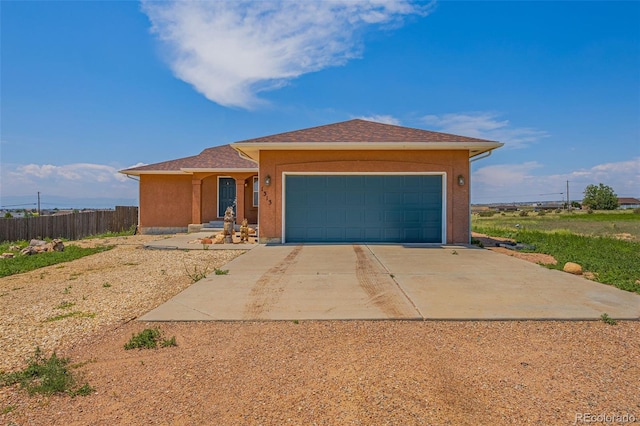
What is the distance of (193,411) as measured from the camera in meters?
2.45

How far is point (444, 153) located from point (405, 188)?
1.74 m

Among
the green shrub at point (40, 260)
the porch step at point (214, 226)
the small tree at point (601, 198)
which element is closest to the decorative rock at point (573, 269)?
the green shrub at point (40, 260)

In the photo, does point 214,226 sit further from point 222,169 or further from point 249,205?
point 222,169

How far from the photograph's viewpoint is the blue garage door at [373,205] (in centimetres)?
1228

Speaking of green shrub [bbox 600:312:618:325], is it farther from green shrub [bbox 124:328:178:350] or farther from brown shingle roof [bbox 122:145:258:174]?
brown shingle roof [bbox 122:145:258:174]

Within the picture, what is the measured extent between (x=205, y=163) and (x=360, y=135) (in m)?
8.20

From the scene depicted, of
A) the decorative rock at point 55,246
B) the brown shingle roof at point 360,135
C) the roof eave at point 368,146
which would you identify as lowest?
the decorative rock at point 55,246

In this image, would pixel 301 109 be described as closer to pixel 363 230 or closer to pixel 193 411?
pixel 363 230

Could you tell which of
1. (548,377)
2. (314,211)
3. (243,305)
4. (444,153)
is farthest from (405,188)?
(548,377)

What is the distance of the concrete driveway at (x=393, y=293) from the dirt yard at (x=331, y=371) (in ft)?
1.10

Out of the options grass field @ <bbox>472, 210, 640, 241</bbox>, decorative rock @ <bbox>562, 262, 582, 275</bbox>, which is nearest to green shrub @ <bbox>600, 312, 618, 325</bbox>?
decorative rock @ <bbox>562, 262, 582, 275</bbox>

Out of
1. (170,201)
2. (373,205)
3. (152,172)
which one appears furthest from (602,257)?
(152,172)

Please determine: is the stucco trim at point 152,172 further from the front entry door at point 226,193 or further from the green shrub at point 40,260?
the green shrub at point 40,260

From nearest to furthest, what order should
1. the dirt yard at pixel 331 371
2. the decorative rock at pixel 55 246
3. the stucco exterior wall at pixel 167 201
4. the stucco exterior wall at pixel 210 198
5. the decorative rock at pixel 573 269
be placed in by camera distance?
the dirt yard at pixel 331 371 → the decorative rock at pixel 573 269 → the decorative rock at pixel 55 246 → the stucco exterior wall at pixel 210 198 → the stucco exterior wall at pixel 167 201
